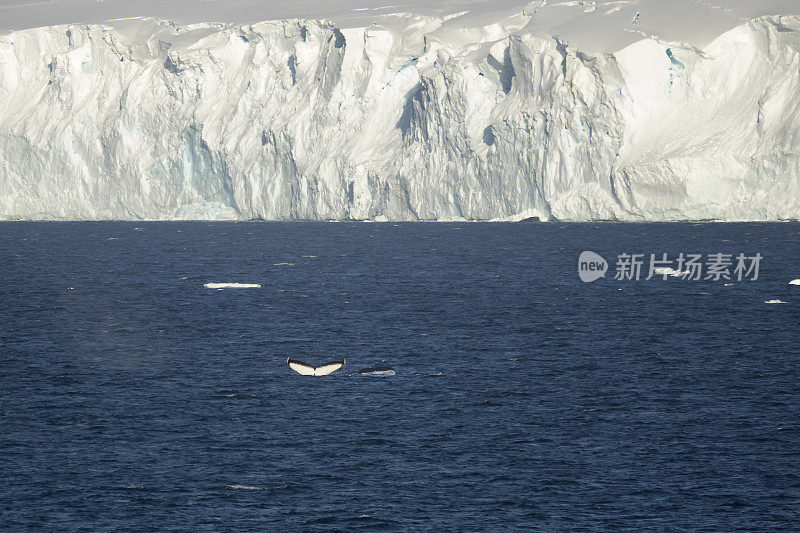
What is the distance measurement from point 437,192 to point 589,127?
2151cm

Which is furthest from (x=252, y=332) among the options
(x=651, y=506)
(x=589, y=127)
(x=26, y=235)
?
(x=26, y=235)

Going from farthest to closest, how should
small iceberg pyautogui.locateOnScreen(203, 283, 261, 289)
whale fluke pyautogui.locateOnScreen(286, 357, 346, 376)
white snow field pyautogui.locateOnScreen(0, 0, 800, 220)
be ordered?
1. white snow field pyautogui.locateOnScreen(0, 0, 800, 220)
2. small iceberg pyautogui.locateOnScreen(203, 283, 261, 289)
3. whale fluke pyautogui.locateOnScreen(286, 357, 346, 376)

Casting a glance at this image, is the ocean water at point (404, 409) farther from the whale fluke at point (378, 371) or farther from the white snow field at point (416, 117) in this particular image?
the white snow field at point (416, 117)

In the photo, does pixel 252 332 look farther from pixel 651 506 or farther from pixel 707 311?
pixel 651 506

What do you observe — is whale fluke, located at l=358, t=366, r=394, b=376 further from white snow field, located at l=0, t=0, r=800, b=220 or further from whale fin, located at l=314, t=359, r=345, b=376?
white snow field, located at l=0, t=0, r=800, b=220

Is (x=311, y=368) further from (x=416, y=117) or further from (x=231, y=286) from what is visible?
(x=416, y=117)

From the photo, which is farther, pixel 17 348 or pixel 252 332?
pixel 252 332

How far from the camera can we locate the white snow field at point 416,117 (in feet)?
398

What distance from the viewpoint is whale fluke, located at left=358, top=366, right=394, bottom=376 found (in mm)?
38550

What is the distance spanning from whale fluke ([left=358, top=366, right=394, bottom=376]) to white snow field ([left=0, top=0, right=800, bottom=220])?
278 feet

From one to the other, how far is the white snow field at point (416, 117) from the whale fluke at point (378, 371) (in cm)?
8474

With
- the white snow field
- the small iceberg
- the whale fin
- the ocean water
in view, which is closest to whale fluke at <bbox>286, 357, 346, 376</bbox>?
the whale fin

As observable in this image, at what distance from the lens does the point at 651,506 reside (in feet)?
78.6

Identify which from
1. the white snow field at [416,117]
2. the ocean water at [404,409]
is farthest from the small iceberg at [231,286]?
the white snow field at [416,117]
